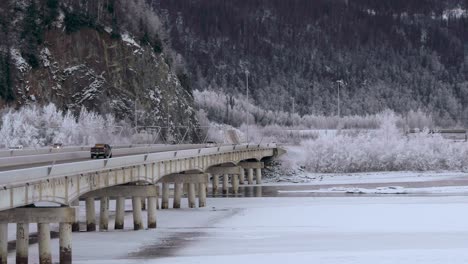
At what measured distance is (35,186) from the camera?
1654 inches

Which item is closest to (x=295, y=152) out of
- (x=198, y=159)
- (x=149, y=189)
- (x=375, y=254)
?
(x=198, y=159)

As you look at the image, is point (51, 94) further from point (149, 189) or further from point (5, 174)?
point (5, 174)

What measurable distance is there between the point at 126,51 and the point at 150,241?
285ft

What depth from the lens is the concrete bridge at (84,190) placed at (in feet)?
137

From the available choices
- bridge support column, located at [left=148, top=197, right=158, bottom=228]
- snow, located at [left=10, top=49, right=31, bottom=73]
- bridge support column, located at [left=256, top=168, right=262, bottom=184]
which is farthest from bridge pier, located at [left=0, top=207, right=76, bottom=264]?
snow, located at [left=10, top=49, right=31, bottom=73]

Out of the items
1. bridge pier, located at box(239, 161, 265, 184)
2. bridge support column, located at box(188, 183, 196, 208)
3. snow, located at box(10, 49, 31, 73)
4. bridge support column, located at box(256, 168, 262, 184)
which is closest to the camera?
bridge support column, located at box(188, 183, 196, 208)

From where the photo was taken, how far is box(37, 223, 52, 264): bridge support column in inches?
1683

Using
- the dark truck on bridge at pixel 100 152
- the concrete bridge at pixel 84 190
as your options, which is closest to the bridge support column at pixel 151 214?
the concrete bridge at pixel 84 190

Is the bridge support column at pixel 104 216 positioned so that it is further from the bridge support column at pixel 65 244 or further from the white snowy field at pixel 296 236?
the bridge support column at pixel 65 244

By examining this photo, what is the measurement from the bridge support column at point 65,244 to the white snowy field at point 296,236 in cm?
225

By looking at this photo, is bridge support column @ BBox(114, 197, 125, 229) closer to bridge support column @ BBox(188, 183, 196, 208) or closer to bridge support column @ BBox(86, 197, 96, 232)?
bridge support column @ BBox(86, 197, 96, 232)

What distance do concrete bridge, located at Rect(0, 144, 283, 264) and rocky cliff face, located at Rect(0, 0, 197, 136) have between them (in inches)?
1811

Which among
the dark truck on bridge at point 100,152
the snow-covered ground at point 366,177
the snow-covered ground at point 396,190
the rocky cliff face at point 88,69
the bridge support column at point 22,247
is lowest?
the bridge support column at point 22,247

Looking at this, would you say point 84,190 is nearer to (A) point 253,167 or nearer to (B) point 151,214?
(B) point 151,214
